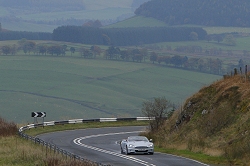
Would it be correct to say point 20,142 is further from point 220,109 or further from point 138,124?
point 138,124

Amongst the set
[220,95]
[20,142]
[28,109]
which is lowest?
[28,109]

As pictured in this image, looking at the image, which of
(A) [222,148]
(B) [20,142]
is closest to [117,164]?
(A) [222,148]

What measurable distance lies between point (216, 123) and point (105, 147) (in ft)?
28.6

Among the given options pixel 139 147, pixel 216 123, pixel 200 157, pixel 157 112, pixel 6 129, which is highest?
pixel 216 123

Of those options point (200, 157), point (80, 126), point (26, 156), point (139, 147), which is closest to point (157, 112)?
point (80, 126)

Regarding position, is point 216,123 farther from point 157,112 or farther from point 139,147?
point 157,112

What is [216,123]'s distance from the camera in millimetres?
44250

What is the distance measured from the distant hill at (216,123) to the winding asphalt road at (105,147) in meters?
2.41

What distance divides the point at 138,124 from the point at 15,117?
86.0 meters

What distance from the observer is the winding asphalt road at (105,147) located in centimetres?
3459

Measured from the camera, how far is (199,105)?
1982 inches

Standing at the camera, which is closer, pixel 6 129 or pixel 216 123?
pixel 216 123

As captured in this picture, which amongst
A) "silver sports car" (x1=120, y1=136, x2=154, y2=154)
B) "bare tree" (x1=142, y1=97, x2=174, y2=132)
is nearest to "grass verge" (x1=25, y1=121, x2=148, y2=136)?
"bare tree" (x1=142, y1=97, x2=174, y2=132)

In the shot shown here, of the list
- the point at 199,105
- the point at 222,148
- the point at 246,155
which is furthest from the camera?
the point at 199,105
